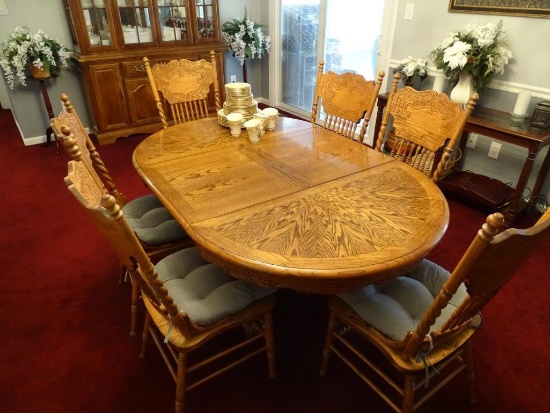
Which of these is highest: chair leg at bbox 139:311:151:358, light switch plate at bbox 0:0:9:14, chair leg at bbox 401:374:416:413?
light switch plate at bbox 0:0:9:14

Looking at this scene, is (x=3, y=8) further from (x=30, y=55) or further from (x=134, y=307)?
(x=134, y=307)

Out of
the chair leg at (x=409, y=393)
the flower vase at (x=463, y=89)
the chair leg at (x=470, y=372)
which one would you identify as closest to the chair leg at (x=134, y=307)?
the chair leg at (x=409, y=393)

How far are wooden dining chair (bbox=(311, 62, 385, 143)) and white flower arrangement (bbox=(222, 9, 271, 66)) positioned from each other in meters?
2.21

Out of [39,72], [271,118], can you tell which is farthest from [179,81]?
[39,72]

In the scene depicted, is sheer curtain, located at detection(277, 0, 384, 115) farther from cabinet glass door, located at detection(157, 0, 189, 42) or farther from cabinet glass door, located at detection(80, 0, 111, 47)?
cabinet glass door, located at detection(80, 0, 111, 47)

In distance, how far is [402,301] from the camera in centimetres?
136

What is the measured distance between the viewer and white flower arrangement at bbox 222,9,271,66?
422cm

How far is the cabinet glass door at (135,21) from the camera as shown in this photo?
Answer: 3453 millimetres

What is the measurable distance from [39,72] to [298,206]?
3063 millimetres

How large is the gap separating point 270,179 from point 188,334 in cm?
68

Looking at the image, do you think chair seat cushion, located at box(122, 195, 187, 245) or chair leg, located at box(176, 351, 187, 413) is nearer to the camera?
chair leg, located at box(176, 351, 187, 413)

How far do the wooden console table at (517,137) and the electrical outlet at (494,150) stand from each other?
0.89 feet

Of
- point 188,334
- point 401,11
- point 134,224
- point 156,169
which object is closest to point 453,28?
point 401,11

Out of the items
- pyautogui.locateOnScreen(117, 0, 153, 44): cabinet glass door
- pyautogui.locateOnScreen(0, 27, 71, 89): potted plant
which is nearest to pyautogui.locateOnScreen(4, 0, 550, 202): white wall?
pyautogui.locateOnScreen(0, 27, 71, 89): potted plant
